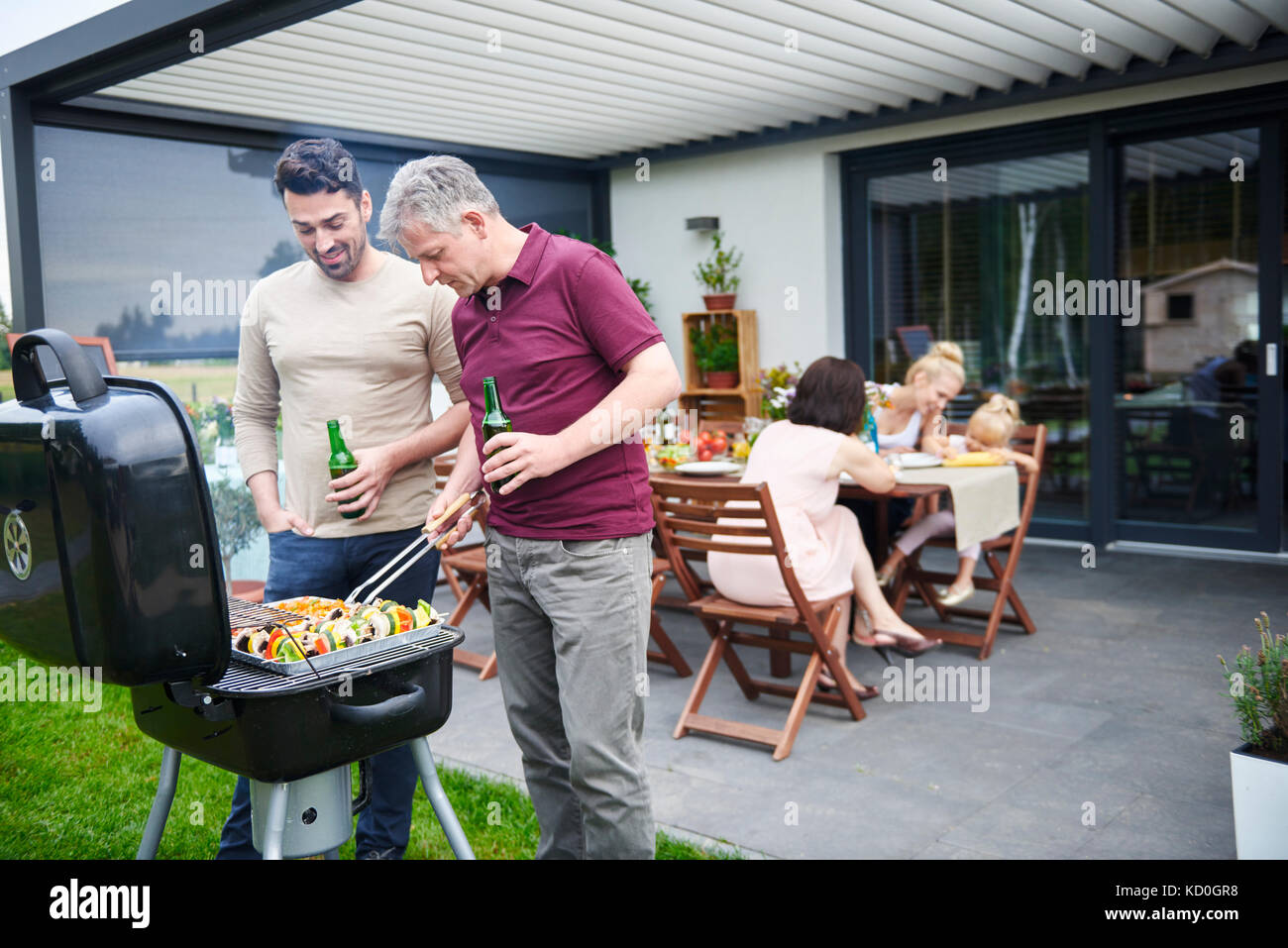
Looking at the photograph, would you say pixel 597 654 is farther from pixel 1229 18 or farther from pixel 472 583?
pixel 1229 18

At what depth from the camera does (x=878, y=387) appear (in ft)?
16.8

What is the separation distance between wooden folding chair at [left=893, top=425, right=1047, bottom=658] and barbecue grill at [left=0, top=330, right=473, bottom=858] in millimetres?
3254

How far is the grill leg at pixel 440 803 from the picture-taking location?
7.61 ft

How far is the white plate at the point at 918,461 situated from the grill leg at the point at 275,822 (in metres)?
3.49

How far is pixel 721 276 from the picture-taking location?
8281 mm

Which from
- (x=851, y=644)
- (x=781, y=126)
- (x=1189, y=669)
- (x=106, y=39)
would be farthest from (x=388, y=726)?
(x=781, y=126)

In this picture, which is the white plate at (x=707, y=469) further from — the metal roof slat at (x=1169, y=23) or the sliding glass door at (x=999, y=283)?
the sliding glass door at (x=999, y=283)

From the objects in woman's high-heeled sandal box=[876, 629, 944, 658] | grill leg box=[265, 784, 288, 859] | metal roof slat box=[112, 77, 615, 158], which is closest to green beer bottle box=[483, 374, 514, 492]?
grill leg box=[265, 784, 288, 859]

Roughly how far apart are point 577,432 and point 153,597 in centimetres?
80

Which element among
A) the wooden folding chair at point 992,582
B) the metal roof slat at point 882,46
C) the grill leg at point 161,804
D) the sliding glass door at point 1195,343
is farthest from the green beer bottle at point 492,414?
the sliding glass door at point 1195,343

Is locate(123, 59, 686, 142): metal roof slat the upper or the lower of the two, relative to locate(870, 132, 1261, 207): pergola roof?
upper

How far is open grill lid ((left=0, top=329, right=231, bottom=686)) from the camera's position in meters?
1.70

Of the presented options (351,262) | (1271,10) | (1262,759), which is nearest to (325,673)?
(351,262)

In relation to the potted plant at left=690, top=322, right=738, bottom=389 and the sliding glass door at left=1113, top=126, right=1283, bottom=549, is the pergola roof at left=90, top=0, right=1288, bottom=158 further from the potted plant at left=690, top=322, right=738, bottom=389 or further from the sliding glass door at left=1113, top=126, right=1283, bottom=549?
the potted plant at left=690, top=322, right=738, bottom=389
